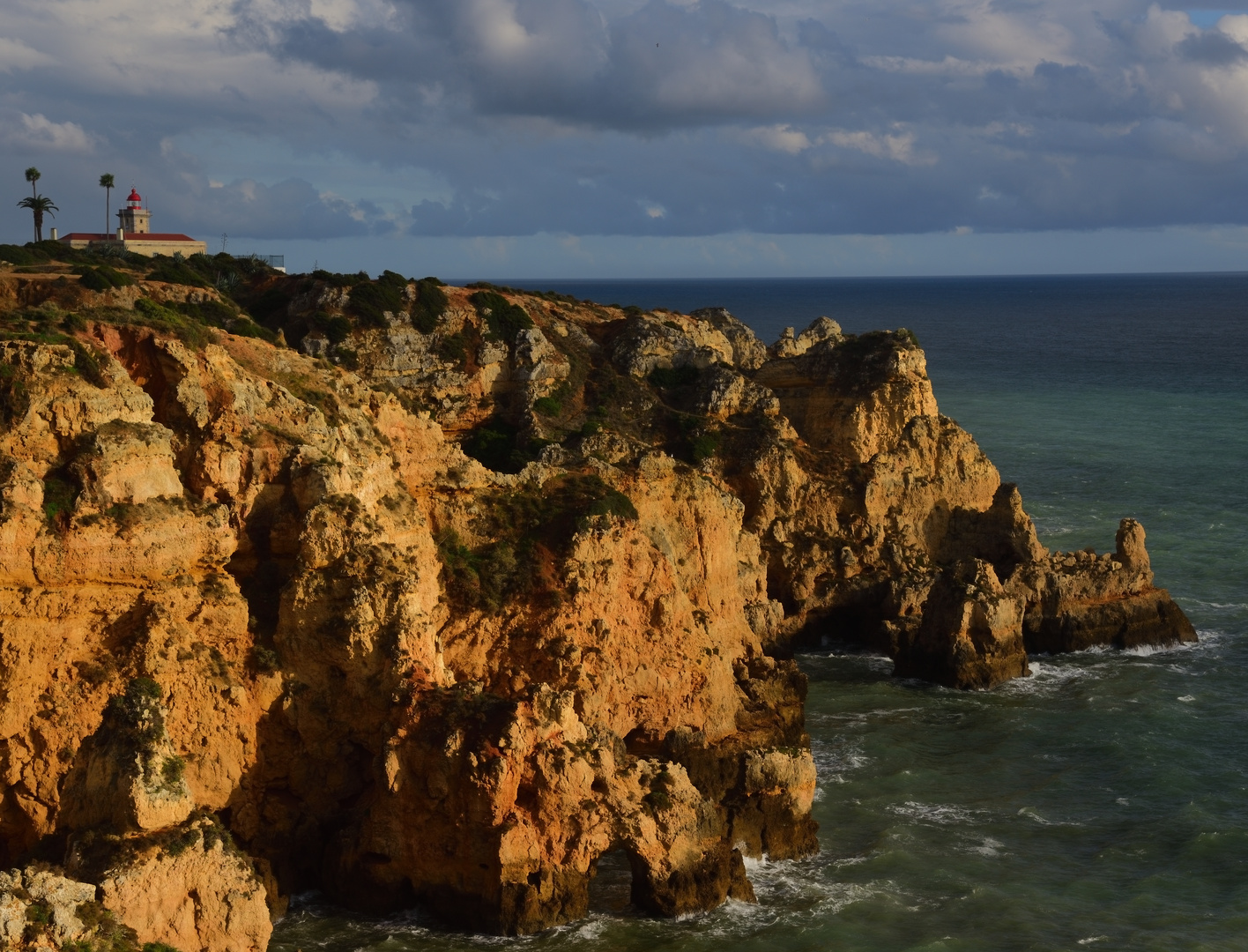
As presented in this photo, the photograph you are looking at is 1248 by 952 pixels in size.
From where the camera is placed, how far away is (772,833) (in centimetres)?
3547

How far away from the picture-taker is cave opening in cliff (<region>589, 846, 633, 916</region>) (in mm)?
32188

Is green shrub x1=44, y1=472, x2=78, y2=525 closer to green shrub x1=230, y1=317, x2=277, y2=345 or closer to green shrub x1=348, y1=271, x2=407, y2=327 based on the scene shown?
green shrub x1=230, y1=317, x2=277, y2=345

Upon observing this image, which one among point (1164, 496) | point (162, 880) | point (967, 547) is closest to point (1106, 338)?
point (1164, 496)

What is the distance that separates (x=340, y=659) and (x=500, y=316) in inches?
1319

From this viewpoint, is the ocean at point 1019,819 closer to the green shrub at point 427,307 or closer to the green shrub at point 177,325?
the green shrub at point 177,325

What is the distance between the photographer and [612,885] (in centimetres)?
3350

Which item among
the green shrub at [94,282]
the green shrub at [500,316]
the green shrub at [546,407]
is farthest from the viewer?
the green shrub at [500,316]

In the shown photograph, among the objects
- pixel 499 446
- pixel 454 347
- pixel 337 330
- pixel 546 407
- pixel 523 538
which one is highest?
pixel 337 330

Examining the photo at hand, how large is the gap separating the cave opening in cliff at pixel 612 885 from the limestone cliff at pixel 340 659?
62cm

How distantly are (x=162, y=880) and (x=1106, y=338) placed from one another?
190496mm

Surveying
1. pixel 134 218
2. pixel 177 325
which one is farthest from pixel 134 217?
pixel 177 325

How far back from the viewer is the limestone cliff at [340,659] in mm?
28922

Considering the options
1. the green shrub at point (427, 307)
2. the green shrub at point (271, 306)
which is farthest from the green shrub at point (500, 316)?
the green shrub at point (271, 306)

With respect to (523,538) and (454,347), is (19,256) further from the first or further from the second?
(523,538)
